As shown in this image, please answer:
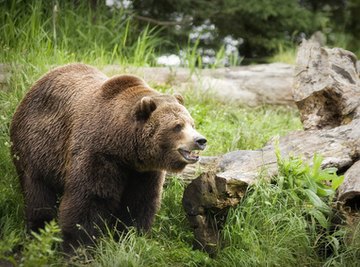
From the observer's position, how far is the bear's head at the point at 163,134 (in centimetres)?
520

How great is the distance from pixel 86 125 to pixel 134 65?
3.50 m

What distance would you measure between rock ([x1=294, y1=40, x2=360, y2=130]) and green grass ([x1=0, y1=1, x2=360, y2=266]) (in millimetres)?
1103

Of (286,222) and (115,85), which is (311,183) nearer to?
(286,222)

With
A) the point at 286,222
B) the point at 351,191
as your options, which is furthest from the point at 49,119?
the point at 351,191

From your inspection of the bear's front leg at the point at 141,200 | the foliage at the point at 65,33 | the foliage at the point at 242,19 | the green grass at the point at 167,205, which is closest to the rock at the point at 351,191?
the green grass at the point at 167,205

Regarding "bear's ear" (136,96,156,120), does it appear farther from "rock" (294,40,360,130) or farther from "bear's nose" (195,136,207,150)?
"rock" (294,40,360,130)

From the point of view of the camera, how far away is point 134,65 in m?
8.88

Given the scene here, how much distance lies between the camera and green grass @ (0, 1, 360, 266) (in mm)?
5074

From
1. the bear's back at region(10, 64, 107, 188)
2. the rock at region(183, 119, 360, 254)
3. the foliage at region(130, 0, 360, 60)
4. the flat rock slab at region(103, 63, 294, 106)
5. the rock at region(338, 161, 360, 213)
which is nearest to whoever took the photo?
the rock at region(338, 161, 360, 213)

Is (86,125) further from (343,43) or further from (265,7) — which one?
(343,43)

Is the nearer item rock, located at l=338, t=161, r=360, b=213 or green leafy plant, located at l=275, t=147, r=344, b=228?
rock, located at l=338, t=161, r=360, b=213

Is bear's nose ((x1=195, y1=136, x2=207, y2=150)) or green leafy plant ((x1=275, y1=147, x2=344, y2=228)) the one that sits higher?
bear's nose ((x1=195, y1=136, x2=207, y2=150))

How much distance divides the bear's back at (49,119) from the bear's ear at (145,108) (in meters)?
0.64

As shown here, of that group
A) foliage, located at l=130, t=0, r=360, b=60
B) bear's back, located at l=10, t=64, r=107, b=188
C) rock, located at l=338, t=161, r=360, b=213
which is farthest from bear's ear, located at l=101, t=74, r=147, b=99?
foliage, located at l=130, t=0, r=360, b=60
